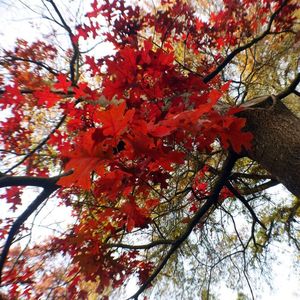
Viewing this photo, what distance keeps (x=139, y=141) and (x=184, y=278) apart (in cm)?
333

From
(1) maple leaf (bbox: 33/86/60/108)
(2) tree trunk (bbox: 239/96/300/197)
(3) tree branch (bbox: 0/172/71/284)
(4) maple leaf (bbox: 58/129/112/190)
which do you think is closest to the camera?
(4) maple leaf (bbox: 58/129/112/190)

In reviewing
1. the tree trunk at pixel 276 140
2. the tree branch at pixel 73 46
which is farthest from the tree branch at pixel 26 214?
the tree branch at pixel 73 46

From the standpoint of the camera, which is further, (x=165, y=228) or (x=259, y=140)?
(x=165, y=228)

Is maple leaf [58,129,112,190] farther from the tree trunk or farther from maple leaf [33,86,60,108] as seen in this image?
maple leaf [33,86,60,108]

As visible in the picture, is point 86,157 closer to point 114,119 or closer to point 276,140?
point 114,119

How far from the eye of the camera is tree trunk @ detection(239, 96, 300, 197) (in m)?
1.45

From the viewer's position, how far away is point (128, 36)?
3.17 metres

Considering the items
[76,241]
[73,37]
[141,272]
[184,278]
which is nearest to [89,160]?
[76,241]

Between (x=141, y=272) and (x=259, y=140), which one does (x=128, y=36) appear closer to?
(x=259, y=140)

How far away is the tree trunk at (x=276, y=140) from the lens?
145 cm

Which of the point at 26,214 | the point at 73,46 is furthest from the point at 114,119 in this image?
the point at 73,46

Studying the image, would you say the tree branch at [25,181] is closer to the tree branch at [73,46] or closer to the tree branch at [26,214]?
the tree branch at [26,214]

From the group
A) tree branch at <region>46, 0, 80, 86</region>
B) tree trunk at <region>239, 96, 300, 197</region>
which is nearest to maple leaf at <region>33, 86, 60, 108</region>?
tree branch at <region>46, 0, 80, 86</region>

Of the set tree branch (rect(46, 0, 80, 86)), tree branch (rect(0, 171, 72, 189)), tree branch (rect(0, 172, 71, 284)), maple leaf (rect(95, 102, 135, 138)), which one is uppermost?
tree branch (rect(46, 0, 80, 86))
